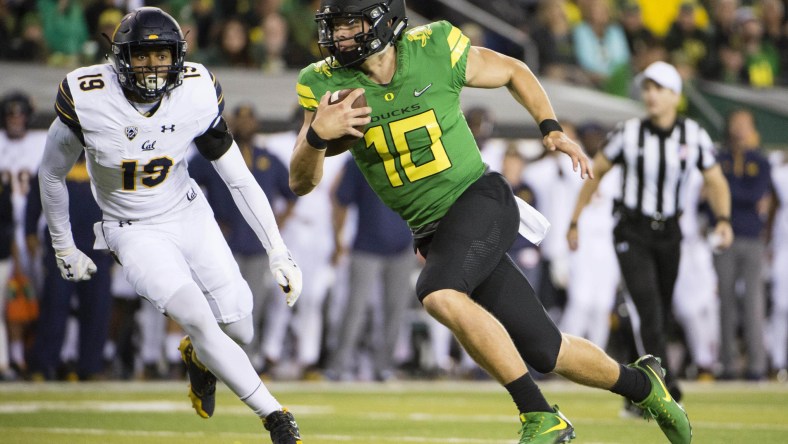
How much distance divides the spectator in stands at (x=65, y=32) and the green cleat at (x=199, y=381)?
687 cm

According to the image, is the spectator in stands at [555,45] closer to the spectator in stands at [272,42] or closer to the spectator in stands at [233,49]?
the spectator in stands at [272,42]

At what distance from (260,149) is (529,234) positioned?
5.29m

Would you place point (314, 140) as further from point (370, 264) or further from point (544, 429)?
point (370, 264)

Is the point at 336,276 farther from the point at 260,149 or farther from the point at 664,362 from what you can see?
the point at 664,362

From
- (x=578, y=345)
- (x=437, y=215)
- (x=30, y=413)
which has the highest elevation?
(x=437, y=215)

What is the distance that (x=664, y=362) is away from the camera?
7.64 meters

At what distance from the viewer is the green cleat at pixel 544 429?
189 inches

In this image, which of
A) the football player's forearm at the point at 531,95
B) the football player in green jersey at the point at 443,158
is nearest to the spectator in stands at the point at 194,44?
the football player in green jersey at the point at 443,158

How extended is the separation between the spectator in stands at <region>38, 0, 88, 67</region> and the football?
768 cm

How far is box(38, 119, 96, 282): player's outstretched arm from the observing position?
564cm

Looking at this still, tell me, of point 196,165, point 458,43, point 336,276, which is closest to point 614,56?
point 336,276

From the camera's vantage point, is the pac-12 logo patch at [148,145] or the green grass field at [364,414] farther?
the green grass field at [364,414]

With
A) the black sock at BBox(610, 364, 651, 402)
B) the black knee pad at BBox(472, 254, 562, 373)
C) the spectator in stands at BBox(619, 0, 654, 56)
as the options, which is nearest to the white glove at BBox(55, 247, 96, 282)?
the black knee pad at BBox(472, 254, 562, 373)

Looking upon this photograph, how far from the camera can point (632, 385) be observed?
17.5 feet
